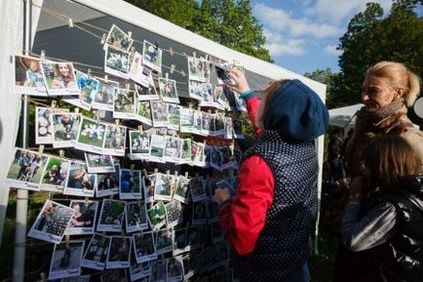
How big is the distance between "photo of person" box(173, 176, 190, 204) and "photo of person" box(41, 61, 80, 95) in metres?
0.88

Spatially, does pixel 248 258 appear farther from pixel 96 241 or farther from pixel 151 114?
pixel 151 114

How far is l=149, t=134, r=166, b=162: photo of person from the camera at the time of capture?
87.3 inches

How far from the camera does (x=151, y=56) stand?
2227 mm

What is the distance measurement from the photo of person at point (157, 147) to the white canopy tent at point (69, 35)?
56 cm

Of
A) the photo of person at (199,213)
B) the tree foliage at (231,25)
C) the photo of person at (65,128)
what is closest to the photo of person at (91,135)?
the photo of person at (65,128)

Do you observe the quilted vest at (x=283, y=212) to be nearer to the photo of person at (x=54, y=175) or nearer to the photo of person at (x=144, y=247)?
the photo of person at (x=144, y=247)

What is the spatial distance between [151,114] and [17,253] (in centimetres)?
90

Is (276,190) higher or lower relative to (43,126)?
lower

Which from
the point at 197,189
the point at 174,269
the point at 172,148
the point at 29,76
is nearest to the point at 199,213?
the point at 197,189

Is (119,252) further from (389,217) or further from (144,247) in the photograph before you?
(389,217)

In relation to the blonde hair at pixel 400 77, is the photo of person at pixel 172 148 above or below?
below

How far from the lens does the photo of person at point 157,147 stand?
7.27 feet

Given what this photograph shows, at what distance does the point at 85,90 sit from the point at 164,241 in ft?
3.19

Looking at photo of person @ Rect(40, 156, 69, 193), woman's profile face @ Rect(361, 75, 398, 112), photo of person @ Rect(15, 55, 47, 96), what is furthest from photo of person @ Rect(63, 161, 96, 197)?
woman's profile face @ Rect(361, 75, 398, 112)
